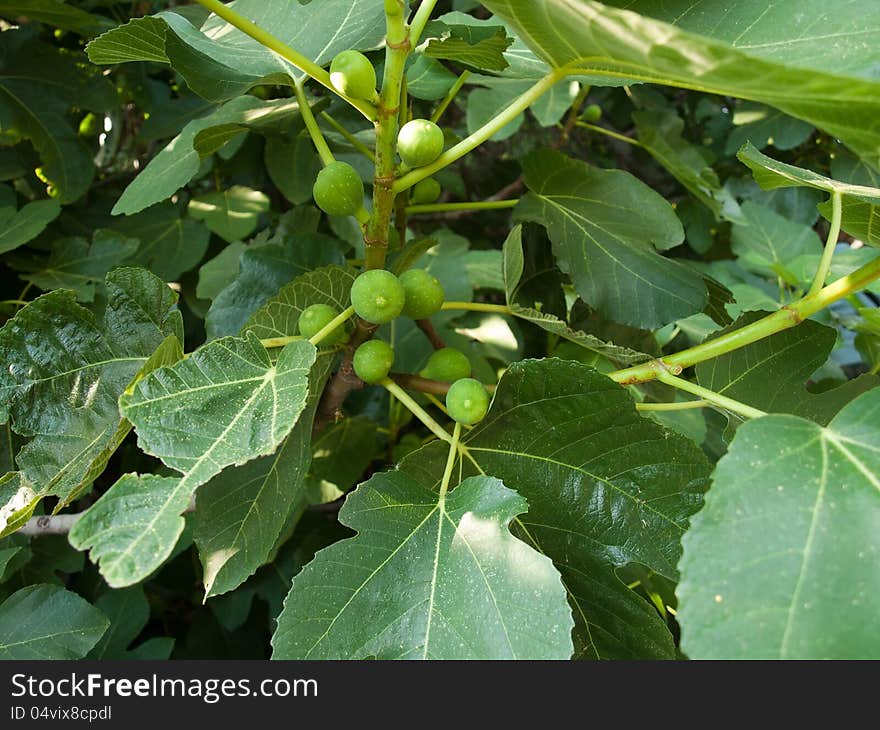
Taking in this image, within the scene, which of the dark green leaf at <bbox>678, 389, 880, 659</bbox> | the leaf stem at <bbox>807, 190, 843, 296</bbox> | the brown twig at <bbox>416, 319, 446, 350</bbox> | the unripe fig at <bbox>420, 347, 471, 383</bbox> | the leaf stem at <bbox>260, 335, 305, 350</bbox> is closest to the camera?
the dark green leaf at <bbox>678, 389, 880, 659</bbox>

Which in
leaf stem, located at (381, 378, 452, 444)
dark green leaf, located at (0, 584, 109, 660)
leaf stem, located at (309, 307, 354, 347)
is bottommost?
dark green leaf, located at (0, 584, 109, 660)

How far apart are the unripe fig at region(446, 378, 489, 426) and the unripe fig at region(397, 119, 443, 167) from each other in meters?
0.24

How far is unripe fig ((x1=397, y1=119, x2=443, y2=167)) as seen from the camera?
0.71 metres

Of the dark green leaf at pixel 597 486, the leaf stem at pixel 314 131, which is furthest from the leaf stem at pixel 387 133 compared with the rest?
the dark green leaf at pixel 597 486

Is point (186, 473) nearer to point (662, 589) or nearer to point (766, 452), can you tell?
point (766, 452)

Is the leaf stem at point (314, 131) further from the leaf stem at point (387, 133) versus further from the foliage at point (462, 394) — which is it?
the leaf stem at point (387, 133)

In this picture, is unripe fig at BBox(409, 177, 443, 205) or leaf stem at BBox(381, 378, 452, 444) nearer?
leaf stem at BBox(381, 378, 452, 444)

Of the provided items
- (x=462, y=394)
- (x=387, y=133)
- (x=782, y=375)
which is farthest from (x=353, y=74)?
(x=782, y=375)

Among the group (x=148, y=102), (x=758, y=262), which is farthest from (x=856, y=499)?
(x=148, y=102)

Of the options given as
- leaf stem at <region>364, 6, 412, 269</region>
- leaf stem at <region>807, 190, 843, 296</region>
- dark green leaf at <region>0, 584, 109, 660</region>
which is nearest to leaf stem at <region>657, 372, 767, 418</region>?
leaf stem at <region>807, 190, 843, 296</region>

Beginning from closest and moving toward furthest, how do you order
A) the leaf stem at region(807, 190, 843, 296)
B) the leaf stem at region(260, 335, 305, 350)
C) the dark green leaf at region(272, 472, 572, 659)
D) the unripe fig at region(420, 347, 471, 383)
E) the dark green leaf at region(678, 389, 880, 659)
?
the dark green leaf at region(678, 389, 880, 659) < the dark green leaf at region(272, 472, 572, 659) < the leaf stem at region(807, 190, 843, 296) < the leaf stem at region(260, 335, 305, 350) < the unripe fig at region(420, 347, 471, 383)

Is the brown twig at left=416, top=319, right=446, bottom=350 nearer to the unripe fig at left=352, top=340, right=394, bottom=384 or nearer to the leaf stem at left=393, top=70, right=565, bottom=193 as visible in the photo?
the unripe fig at left=352, top=340, right=394, bottom=384

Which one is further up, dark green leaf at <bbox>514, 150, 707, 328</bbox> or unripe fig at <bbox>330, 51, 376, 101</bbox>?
unripe fig at <bbox>330, 51, 376, 101</bbox>

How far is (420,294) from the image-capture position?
85cm
